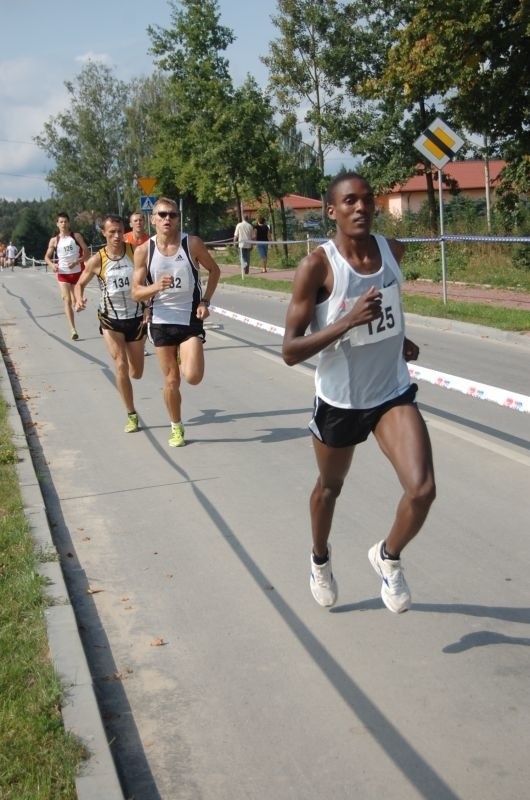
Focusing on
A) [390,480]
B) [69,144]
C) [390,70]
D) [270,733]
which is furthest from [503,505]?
[69,144]

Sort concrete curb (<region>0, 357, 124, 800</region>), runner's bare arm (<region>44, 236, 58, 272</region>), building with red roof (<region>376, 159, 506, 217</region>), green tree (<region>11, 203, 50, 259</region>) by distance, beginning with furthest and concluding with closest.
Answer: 1. green tree (<region>11, 203, 50, 259</region>)
2. building with red roof (<region>376, 159, 506, 217</region>)
3. runner's bare arm (<region>44, 236, 58, 272</region>)
4. concrete curb (<region>0, 357, 124, 800</region>)

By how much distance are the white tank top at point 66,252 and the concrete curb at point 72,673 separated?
10.8 meters

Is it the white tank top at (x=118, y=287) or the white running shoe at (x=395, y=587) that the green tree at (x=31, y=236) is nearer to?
the white tank top at (x=118, y=287)

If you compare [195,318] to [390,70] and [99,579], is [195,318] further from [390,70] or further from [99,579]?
[390,70]

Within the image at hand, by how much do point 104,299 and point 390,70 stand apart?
48.8 feet

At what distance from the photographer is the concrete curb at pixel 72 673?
341 cm

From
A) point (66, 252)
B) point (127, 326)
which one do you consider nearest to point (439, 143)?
point (66, 252)

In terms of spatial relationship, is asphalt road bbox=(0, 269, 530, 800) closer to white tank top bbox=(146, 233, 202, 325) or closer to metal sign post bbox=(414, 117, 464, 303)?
white tank top bbox=(146, 233, 202, 325)

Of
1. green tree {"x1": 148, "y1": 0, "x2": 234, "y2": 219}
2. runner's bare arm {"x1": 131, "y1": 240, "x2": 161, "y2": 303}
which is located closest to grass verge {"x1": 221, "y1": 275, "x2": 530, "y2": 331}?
runner's bare arm {"x1": 131, "y1": 240, "x2": 161, "y2": 303}

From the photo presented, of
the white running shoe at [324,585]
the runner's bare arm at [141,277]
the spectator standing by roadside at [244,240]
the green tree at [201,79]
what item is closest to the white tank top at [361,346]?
the white running shoe at [324,585]

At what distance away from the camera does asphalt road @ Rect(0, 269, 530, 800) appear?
12.0 ft

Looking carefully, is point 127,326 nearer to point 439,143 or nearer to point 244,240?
point 439,143

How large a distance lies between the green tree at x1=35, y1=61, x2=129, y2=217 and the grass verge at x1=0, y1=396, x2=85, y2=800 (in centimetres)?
7635

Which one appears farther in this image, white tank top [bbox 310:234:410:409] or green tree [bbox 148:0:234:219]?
green tree [bbox 148:0:234:219]
